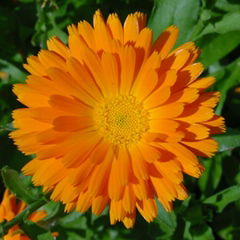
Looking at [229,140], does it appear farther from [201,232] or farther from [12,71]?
[12,71]

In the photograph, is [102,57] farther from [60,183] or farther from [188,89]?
[60,183]

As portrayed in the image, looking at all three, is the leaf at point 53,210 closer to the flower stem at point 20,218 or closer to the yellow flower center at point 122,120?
the flower stem at point 20,218

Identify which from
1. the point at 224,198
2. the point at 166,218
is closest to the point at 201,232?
the point at 224,198

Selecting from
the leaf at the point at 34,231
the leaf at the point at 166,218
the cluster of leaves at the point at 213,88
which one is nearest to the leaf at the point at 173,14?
the cluster of leaves at the point at 213,88

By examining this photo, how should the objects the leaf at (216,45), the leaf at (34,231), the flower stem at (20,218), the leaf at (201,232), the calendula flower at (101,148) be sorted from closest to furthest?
the calendula flower at (101,148)
the flower stem at (20,218)
the leaf at (34,231)
the leaf at (201,232)
the leaf at (216,45)

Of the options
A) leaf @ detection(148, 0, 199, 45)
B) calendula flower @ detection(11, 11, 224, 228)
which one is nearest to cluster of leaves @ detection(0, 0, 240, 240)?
leaf @ detection(148, 0, 199, 45)

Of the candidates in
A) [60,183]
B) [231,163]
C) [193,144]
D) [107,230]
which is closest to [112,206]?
[60,183]
